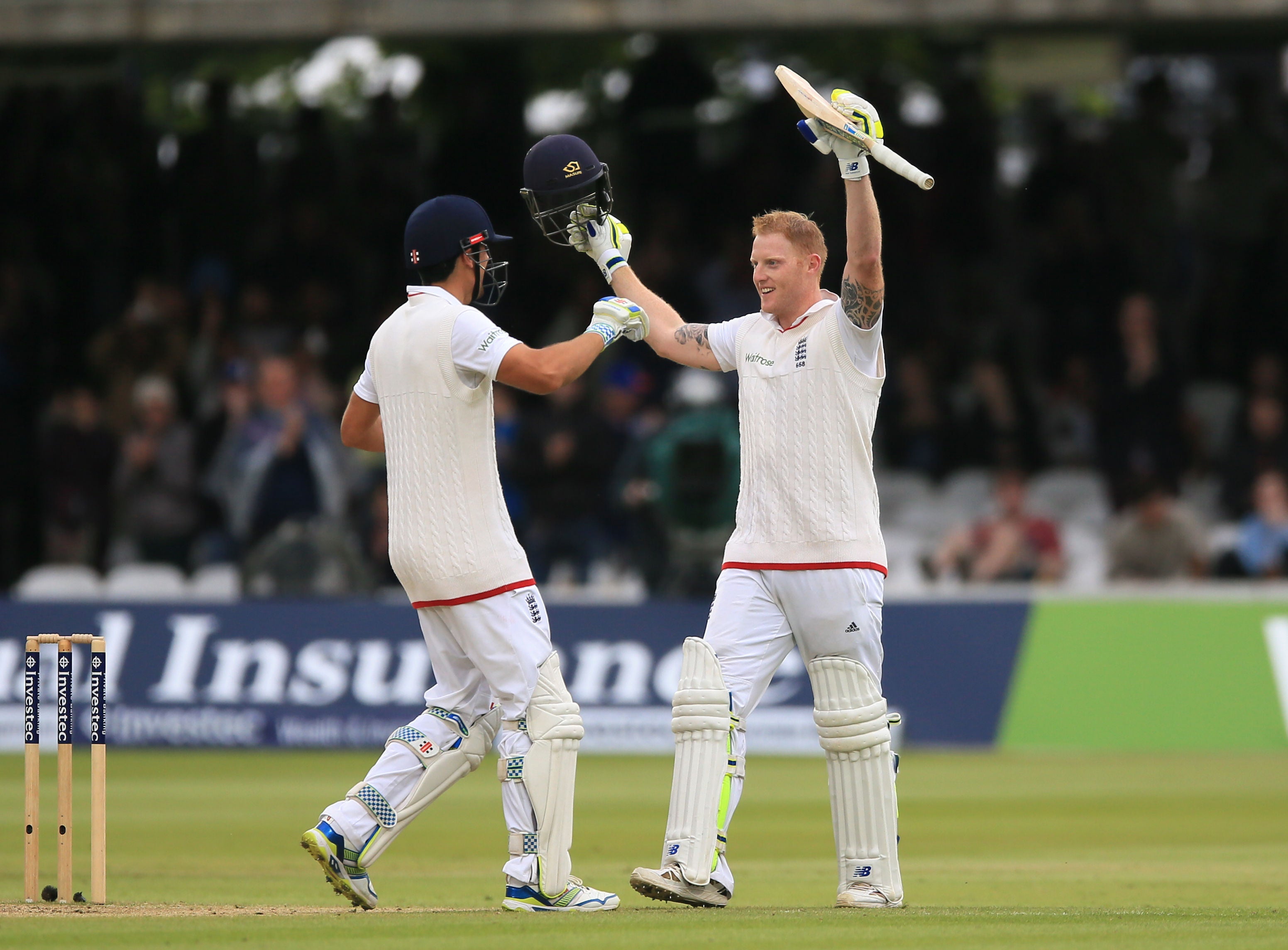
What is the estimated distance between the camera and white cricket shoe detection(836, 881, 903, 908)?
6645 millimetres

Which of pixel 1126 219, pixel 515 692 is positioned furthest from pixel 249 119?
pixel 515 692

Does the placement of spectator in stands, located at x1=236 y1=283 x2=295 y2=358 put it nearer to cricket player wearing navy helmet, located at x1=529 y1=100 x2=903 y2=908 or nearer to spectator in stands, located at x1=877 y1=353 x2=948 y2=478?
spectator in stands, located at x1=877 y1=353 x2=948 y2=478

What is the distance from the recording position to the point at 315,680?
13977mm

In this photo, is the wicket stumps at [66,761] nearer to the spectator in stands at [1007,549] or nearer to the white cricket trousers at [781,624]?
the white cricket trousers at [781,624]

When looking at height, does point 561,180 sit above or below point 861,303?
above

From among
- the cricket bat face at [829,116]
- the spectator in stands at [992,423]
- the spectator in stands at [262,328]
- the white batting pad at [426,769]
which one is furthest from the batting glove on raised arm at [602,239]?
the spectator in stands at [262,328]

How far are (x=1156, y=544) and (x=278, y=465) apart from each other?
22.8 ft

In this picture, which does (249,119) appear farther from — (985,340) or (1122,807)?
(1122,807)

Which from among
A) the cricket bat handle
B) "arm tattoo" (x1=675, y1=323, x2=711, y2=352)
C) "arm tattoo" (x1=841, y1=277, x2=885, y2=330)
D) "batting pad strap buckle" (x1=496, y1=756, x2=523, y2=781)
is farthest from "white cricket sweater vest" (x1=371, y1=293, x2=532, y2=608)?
the cricket bat handle

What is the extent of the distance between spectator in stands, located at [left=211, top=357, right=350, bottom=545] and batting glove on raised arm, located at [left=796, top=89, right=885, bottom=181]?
373 inches

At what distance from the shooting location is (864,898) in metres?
6.66

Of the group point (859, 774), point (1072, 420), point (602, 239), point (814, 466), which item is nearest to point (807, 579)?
point (814, 466)

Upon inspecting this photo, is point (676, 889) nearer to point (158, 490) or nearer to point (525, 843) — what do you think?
point (525, 843)

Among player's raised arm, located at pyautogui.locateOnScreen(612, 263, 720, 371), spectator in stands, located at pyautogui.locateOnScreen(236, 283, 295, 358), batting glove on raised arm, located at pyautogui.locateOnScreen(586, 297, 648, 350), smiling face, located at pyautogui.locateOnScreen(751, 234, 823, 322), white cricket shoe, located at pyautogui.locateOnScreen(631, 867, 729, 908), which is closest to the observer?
white cricket shoe, located at pyautogui.locateOnScreen(631, 867, 729, 908)
